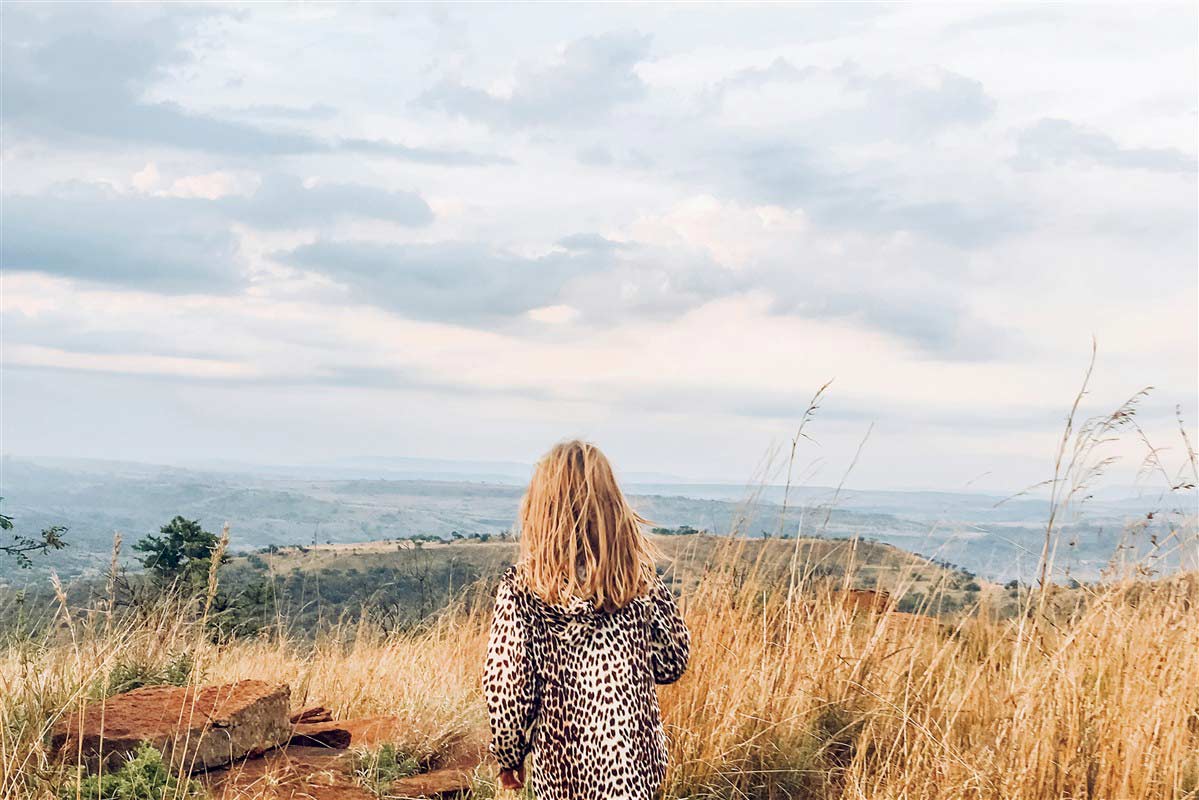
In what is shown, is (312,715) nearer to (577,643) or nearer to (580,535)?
(577,643)

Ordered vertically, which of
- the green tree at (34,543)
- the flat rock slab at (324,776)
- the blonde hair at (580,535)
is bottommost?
the flat rock slab at (324,776)

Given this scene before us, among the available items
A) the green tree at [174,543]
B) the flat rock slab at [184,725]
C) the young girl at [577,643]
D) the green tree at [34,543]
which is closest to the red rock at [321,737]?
the flat rock slab at [184,725]

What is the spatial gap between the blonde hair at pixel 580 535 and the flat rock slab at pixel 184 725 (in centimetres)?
168

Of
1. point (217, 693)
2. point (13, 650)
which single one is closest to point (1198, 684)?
point (217, 693)

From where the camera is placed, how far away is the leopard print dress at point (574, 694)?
3459 mm

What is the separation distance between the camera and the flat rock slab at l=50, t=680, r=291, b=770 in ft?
13.9

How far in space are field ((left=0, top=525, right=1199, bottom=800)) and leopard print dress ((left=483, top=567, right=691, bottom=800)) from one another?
101 centimetres

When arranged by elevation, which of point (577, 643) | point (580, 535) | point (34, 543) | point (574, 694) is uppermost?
point (580, 535)

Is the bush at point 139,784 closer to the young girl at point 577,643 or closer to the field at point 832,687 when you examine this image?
the field at point 832,687

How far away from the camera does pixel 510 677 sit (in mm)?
3488

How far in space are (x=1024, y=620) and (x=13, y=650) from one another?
16.3 ft

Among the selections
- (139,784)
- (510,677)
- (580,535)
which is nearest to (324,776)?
(139,784)

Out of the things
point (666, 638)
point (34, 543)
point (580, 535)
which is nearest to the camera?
point (580, 535)

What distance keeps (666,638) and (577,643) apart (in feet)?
1.13
